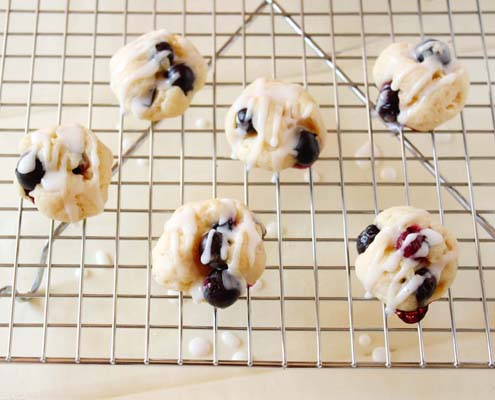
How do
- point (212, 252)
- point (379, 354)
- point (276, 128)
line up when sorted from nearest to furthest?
point (212, 252) → point (276, 128) → point (379, 354)

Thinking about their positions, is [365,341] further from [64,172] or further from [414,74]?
[64,172]

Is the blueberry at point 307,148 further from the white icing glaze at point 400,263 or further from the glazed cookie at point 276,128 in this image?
the white icing glaze at point 400,263

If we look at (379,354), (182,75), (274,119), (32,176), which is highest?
(182,75)

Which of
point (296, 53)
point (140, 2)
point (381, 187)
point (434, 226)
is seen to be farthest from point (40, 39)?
point (434, 226)

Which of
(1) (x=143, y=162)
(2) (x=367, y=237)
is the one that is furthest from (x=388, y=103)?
(1) (x=143, y=162)

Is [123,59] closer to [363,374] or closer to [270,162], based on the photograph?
[270,162]

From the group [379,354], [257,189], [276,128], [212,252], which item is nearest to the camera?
[212,252]

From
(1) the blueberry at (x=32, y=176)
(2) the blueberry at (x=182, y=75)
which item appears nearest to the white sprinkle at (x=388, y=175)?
(2) the blueberry at (x=182, y=75)
